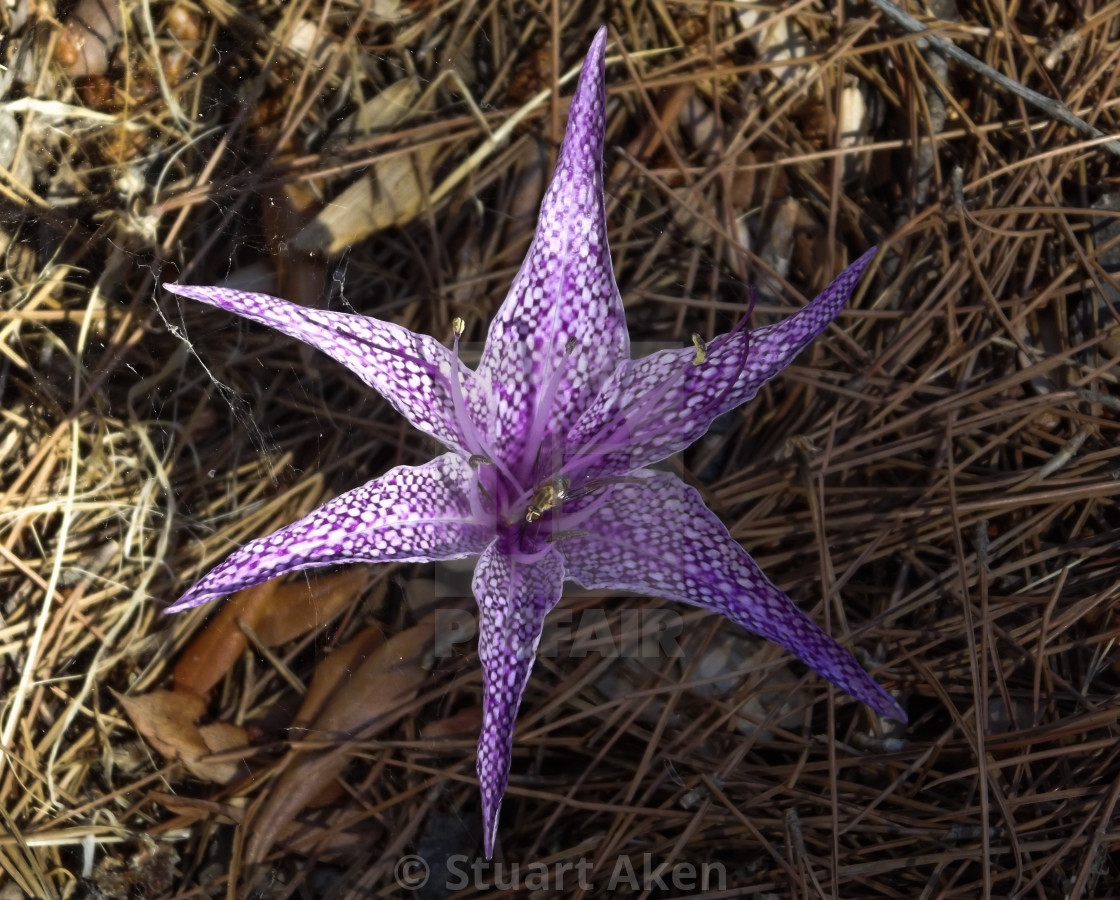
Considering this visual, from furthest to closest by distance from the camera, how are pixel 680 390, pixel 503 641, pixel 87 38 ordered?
pixel 87 38 < pixel 680 390 < pixel 503 641

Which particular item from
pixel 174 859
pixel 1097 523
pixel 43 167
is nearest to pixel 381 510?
pixel 174 859

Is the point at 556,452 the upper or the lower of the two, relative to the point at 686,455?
upper

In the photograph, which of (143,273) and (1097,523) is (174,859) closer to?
(143,273)

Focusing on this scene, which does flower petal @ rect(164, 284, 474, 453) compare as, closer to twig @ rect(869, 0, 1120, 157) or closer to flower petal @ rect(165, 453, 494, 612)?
flower petal @ rect(165, 453, 494, 612)

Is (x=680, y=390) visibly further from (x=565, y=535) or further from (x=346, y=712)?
(x=346, y=712)

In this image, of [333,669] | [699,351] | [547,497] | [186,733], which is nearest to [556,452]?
[547,497]

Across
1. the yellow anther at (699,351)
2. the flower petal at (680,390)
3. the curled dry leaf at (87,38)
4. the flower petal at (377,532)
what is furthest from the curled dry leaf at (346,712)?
the curled dry leaf at (87,38)

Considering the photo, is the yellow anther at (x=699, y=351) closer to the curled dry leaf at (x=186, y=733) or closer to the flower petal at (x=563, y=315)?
the flower petal at (x=563, y=315)
